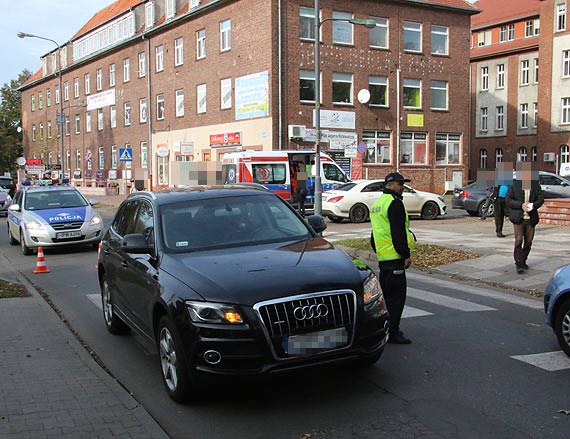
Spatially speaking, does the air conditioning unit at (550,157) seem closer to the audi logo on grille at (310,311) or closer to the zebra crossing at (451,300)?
the zebra crossing at (451,300)

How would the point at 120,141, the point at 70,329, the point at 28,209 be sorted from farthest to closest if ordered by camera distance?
the point at 120,141, the point at 28,209, the point at 70,329

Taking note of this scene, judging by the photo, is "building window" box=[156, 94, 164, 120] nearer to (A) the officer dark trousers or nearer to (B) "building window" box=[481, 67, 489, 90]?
(B) "building window" box=[481, 67, 489, 90]

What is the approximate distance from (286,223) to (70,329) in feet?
9.45

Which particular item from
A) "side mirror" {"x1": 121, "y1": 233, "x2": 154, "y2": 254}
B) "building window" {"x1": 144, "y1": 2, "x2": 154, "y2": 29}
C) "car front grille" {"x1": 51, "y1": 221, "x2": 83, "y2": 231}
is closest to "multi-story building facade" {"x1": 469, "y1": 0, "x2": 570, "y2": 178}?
"building window" {"x1": 144, "y1": 2, "x2": 154, "y2": 29}

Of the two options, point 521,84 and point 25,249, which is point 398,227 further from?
point 521,84

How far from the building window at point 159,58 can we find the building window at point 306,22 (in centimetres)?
1340

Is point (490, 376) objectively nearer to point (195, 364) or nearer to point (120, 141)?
point (195, 364)

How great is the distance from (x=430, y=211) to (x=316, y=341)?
19327 millimetres

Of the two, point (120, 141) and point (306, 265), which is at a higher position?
point (120, 141)

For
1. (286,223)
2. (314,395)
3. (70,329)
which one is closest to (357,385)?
(314,395)

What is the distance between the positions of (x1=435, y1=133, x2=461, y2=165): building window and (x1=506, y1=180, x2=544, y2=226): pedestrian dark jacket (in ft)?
91.5

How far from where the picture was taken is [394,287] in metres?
6.36

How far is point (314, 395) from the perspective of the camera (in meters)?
4.95

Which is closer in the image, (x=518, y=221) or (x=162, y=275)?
(x=162, y=275)
